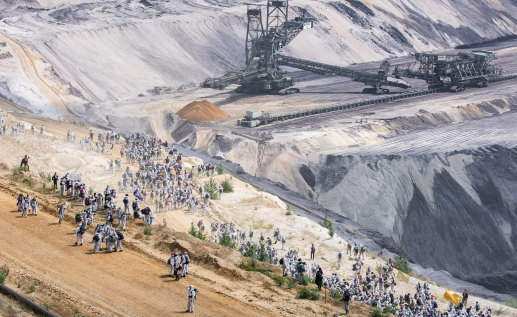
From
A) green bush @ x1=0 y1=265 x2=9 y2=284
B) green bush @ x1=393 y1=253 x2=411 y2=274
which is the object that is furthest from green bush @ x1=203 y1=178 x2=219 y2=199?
green bush @ x1=0 y1=265 x2=9 y2=284

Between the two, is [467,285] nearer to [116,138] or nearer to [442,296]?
[442,296]

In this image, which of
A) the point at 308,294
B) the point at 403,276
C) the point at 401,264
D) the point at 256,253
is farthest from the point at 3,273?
the point at 401,264

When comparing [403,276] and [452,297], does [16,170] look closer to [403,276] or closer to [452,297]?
[403,276]

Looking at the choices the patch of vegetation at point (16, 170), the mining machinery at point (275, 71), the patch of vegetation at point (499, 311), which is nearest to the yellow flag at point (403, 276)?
→ the patch of vegetation at point (499, 311)

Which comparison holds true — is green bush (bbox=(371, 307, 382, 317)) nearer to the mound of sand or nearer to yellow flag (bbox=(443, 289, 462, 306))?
yellow flag (bbox=(443, 289, 462, 306))

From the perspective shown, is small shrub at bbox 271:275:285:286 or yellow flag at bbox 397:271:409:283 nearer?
small shrub at bbox 271:275:285:286

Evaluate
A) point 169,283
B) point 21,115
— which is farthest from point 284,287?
point 21,115

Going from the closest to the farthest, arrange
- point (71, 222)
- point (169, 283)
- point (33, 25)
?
1. point (169, 283)
2. point (71, 222)
3. point (33, 25)
